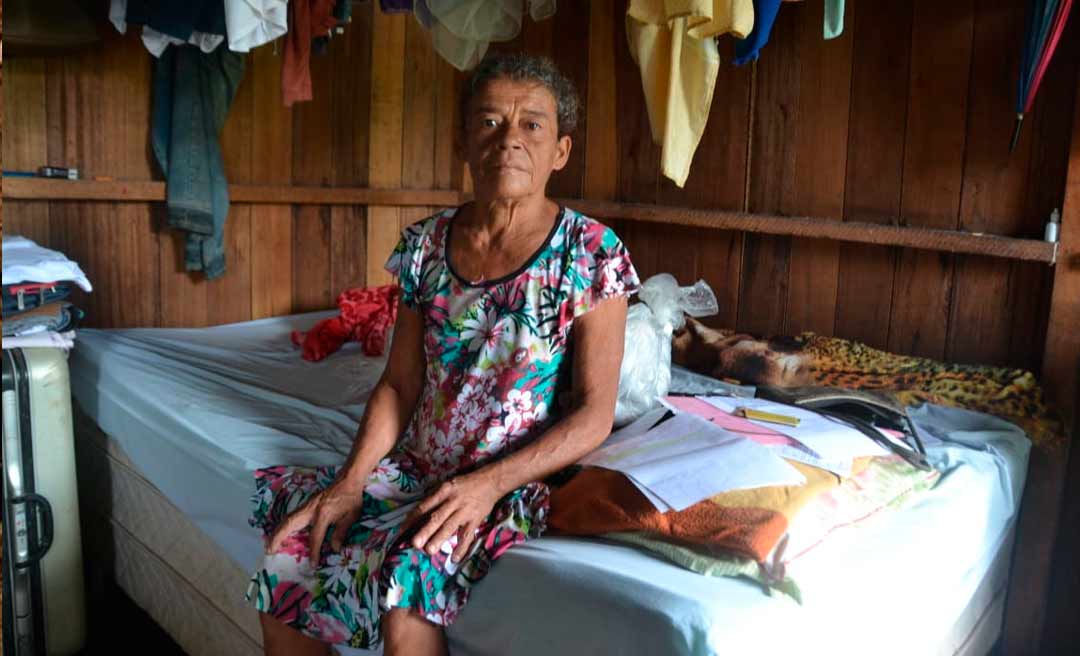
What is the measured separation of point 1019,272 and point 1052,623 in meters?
0.78

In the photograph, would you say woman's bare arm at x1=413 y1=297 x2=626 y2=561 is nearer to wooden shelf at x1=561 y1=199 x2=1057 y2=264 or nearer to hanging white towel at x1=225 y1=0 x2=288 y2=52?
wooden shelf at x1=561 y1=199 x2=1057 y2=264

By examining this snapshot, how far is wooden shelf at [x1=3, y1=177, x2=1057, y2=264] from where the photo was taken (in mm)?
1981

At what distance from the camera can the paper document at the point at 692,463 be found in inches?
46.3

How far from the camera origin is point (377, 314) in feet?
8.75

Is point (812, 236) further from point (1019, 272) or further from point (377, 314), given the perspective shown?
point (377, 314)

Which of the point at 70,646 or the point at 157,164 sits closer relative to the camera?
the point at 70,646

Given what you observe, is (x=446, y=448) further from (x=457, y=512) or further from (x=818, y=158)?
(x=818, y=158)

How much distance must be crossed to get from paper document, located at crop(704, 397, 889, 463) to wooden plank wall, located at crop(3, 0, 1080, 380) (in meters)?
0.76

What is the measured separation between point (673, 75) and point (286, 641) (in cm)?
137

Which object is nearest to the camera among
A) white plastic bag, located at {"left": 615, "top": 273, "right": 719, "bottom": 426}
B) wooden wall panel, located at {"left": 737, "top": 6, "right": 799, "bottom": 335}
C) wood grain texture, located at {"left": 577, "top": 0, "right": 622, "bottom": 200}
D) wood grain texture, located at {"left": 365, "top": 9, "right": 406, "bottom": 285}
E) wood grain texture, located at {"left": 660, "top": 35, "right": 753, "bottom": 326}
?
white plastic bag, located at {"left": 615, "top": 273, "right": 719, "bottom": 426}

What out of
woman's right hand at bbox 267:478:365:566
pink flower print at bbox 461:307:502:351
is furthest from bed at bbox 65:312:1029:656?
pink flower print at bbox 461:307:502:351

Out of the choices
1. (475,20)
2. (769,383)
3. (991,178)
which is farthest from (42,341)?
(991,178)

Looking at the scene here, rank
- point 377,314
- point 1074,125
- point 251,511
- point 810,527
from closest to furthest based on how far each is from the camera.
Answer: point 810,527 → point 251,511 → point 1074,125 → point 377,314

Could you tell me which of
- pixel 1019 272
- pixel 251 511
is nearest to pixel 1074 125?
pixel 1019 272
